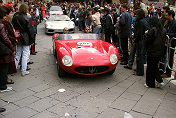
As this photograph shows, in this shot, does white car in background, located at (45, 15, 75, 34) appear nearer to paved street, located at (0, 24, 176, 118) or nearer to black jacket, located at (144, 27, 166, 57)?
paved street, located at (0, 24, 176, 118)

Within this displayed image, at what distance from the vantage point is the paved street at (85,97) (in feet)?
11.1

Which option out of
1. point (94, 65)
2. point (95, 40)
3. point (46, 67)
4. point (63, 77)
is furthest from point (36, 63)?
point (94, 65)

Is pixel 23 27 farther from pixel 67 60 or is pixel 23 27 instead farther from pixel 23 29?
pixel 67 60

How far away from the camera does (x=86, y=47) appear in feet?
17.2

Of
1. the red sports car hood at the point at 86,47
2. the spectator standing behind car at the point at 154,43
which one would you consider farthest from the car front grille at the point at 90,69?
the spectator standing behind car at the point at 154,43

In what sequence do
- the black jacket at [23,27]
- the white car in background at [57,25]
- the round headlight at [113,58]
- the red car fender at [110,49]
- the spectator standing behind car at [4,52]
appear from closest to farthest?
1. the spectator standing behind car at [4,52]
2. the round headlight at [113,58]
3. the black jacket at [23,27]
4. the red car fender at [110,49]
5. the white car in background at [57,25]

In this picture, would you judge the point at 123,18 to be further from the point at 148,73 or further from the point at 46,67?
the point at 46,67

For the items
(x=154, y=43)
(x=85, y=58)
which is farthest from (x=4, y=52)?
(x=154, y=43)

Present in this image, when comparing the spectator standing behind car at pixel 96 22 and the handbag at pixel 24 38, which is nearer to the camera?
the handbag at pixel 24 38

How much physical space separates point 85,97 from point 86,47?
66.1 inches

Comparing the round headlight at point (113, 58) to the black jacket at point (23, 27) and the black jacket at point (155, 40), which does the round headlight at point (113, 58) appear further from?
the black jacket at point (23, 27)

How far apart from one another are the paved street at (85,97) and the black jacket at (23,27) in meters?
0.97

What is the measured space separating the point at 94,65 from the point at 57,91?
104 cm

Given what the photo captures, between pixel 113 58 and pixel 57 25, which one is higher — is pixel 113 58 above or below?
below
